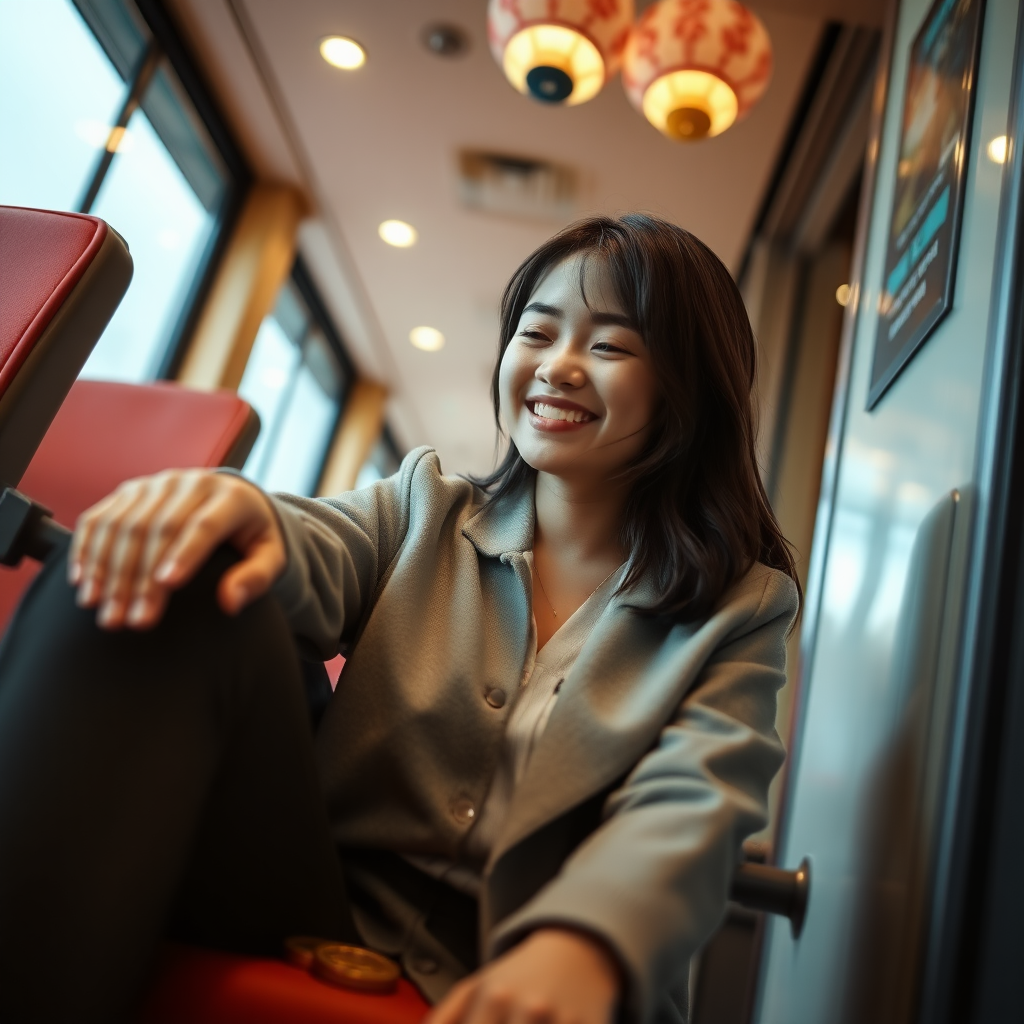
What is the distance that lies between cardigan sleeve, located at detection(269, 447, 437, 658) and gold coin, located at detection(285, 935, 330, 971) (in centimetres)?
24

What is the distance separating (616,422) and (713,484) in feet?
0.48

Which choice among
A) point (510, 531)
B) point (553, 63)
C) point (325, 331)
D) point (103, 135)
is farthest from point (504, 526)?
point (325, 331)

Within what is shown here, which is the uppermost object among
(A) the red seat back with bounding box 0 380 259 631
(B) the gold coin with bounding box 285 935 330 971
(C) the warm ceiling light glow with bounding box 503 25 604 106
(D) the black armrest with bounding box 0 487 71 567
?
(C) the warm ceiling light glow with bounding box 503 25 604 106

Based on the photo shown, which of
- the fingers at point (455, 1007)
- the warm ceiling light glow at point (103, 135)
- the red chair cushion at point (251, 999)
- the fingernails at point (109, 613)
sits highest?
the warm ceiling light glow at point (103, 135)

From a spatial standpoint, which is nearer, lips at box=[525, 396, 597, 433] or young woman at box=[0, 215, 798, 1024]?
young woman at box=[0, 215, 798, 1024]

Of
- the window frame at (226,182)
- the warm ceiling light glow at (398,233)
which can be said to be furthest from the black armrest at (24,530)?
the warm ceiling light glow at (398,233)

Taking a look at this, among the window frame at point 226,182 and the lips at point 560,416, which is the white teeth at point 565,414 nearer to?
the lips at point 560,416

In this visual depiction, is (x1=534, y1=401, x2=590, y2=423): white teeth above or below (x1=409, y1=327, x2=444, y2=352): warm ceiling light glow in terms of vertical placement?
below

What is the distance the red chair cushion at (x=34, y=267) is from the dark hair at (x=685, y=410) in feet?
1.63

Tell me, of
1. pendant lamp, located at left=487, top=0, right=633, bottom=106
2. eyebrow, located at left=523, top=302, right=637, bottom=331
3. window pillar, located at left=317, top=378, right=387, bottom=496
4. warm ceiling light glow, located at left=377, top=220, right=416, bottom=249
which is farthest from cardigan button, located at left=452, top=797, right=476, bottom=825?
window pillar, located at left=317, top=378, right=387, bottom=496

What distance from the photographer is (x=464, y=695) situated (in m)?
0.87

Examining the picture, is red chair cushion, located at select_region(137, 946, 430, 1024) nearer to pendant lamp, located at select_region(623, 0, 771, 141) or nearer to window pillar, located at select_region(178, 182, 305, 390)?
pendant lamp, located at select_region(623, 0, 771, 141)

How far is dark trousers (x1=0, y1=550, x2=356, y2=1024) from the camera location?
22.5 inches

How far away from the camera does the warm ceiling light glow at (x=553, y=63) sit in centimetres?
232
